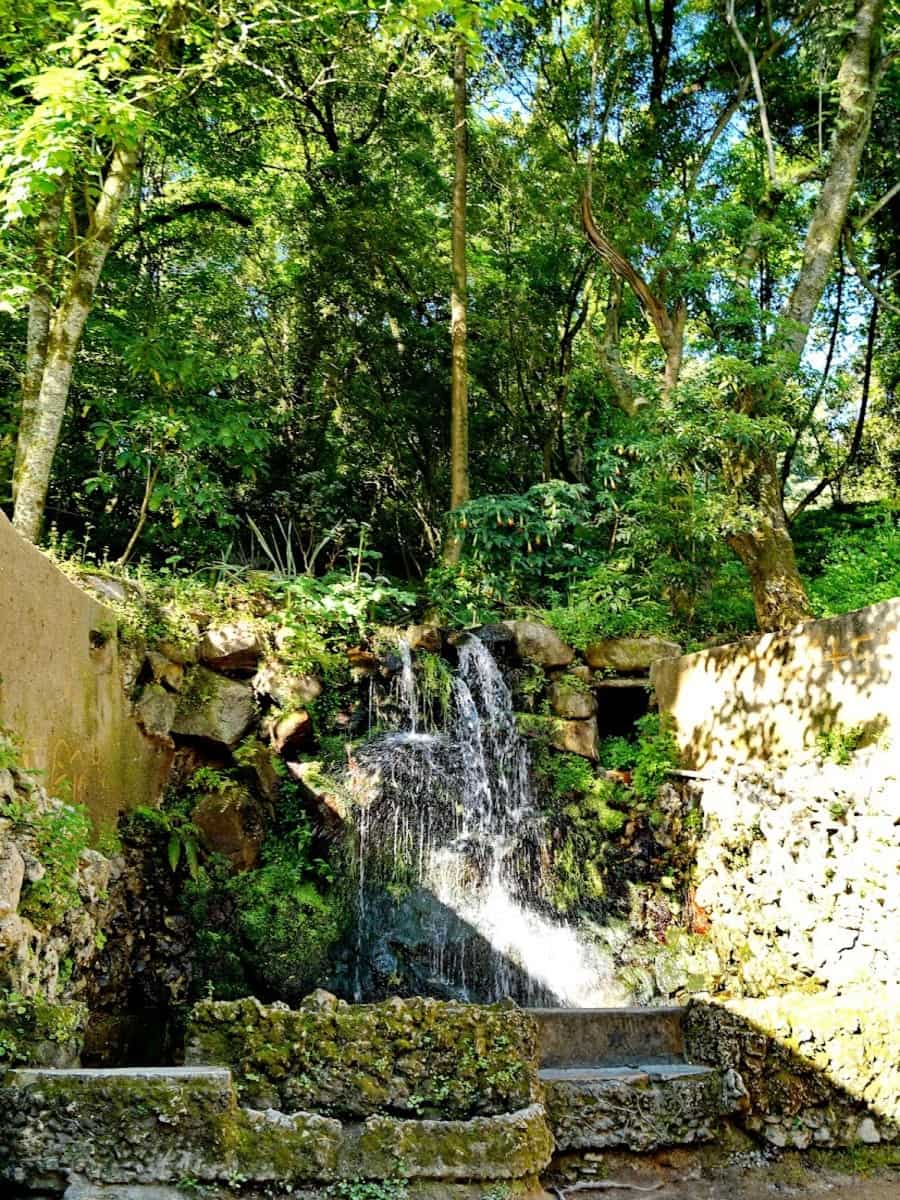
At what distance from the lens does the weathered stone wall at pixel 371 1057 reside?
413cm

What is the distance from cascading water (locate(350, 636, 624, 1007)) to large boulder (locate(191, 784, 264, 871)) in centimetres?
81

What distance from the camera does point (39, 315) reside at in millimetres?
8102

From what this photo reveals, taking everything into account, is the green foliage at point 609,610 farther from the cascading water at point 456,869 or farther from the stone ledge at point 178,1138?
the stone ledge at point 178,1138

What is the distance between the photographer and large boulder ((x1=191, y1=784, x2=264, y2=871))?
7188 mm

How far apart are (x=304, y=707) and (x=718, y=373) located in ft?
15.0

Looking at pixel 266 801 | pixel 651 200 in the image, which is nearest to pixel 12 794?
pixel 266 801

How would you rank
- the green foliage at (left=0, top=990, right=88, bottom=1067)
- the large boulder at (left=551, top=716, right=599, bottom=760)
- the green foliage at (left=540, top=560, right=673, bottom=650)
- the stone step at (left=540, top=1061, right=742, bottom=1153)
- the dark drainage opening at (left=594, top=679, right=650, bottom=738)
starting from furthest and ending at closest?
the green foliage at (left=540, top=560, right=673, bottom=650) → the dark drainage opening at (left=594, top=679, right=650, bottom=738) → the large boulder at (left=551, top=716, right=599, bottom=760) → the stone step at (left=540, top=1061, right=742, bottom=1153) → the green foliage at (left=0, top=990, right=88, bottom=1067)

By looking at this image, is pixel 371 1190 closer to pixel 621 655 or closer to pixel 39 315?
pixel 621 655

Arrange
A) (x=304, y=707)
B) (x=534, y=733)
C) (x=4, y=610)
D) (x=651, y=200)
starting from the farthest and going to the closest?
(x=651, y=200)
(x=534, y=733)
(x=304, y=707)
(x=4, y=610)

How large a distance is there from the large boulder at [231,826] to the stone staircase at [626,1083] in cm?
255

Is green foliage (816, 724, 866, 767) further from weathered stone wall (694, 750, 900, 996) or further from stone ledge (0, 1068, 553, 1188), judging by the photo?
stone ledge (0, 1068, 553, 1188)

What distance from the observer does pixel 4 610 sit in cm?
479

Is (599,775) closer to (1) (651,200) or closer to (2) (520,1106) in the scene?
(2) (520,1106)

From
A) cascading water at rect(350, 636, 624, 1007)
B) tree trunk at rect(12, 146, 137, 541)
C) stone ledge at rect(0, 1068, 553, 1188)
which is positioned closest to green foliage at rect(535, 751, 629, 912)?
cascading water at rect(350, 636, 624, 1007)
